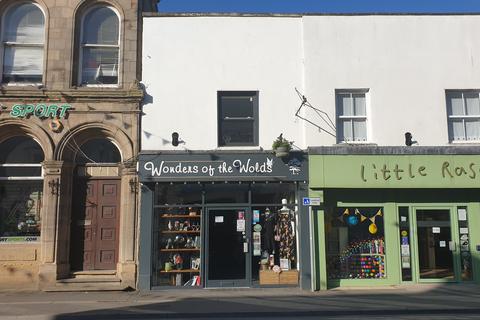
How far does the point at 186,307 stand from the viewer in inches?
426

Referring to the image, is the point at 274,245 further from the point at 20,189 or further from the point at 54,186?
the point at 20,189

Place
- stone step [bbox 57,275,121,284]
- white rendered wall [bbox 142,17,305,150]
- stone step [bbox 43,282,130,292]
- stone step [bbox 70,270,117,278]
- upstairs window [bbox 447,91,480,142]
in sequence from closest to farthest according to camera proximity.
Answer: stone step [bbox 43,282,130,292], stone step [bbox 57,275,121,284], stone step [bbox 70,270,117,278], white rendered wall [bbox 142,17,305,150], upstairs window [bbox 447,91,480,142]

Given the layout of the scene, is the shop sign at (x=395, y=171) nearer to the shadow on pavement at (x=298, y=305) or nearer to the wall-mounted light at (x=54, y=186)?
the shadow on pavement at (x=298, y=305)

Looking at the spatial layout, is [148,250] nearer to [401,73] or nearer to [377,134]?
[377,134]

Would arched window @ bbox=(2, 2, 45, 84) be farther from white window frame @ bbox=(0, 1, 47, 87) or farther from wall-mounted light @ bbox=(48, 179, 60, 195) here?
wall-mounted light @ bbox=(48, 179, 60, 195)

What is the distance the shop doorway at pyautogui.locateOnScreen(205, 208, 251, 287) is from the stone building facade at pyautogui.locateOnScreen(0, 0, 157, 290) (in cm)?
203

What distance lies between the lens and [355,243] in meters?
13.7

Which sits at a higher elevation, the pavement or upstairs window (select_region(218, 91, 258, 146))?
upstairs window (select_region(218, 91, 258, 146))

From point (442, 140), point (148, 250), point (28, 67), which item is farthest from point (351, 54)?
point (28, 67)

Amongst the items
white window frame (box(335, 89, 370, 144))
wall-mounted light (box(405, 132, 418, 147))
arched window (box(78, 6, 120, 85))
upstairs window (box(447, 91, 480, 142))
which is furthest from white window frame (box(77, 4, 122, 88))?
upstairs window (box(447, 91, 480, 142))

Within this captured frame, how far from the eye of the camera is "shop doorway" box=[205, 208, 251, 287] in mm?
13375

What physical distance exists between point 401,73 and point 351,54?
1486mm

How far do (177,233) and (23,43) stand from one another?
6799mm

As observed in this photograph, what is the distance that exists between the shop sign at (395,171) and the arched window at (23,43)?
8.12 metres
